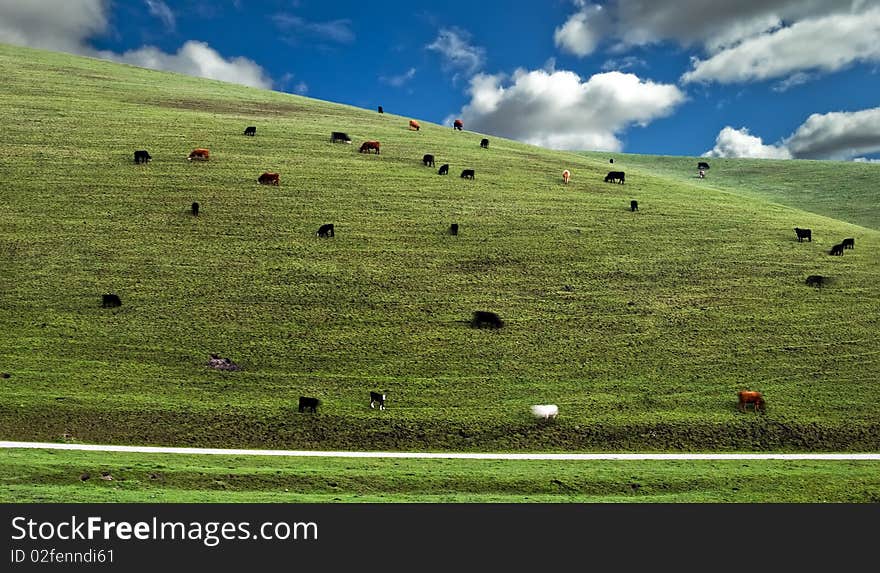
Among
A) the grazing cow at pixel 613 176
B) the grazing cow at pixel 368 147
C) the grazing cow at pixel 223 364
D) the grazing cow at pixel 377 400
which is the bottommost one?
the grazing cow at pixel 377 400

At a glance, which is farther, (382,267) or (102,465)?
(382,267)

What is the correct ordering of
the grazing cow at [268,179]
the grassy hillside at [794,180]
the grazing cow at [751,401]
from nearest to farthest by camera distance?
the grazing cow at [751,401], the grazing cow at [268,179], the grassy hillside at [794,180]

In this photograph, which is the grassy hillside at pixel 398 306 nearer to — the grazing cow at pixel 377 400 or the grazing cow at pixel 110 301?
the grazing cow at pixel 110 301

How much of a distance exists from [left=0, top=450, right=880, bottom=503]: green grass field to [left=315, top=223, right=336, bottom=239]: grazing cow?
2452cm

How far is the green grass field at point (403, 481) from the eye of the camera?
18.5 metres

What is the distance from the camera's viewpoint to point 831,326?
37.3 meters

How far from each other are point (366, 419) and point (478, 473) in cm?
742

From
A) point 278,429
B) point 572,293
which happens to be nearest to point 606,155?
point 572,293

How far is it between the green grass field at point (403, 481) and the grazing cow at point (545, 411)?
417 centimetres

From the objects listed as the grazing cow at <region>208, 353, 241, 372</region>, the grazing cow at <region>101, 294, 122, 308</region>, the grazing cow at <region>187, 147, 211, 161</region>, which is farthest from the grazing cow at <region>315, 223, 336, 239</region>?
the grazing cow at <region>187, 147, 211, 161</region>

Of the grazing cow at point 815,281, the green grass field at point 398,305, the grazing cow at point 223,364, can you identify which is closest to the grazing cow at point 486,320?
the green grass field at point 398,305

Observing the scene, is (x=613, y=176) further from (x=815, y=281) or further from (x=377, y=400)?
(x=377, y=400)

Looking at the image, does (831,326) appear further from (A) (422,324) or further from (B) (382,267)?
(B) (382,267)

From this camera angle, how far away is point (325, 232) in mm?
45250
